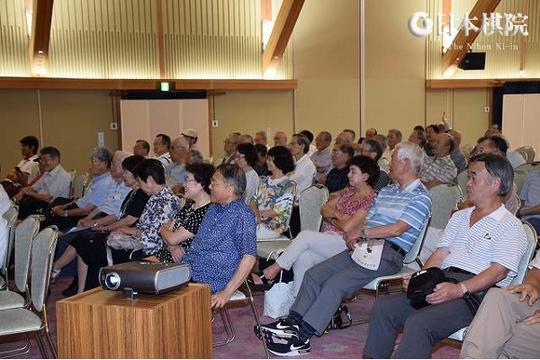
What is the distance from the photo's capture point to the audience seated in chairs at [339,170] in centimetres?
604

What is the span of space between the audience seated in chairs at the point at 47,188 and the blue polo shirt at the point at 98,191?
109 centimetres

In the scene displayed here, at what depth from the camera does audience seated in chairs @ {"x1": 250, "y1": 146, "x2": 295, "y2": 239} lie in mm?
5012

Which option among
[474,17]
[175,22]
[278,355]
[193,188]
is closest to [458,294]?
[278,355]

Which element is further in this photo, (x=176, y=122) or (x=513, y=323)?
(x=176, y=122)

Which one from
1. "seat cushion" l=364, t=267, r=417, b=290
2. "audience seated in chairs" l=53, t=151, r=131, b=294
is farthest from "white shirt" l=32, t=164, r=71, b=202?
"seat cushion" l=364, t=267, r=417, b=290

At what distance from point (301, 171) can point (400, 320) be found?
4025 millimetres

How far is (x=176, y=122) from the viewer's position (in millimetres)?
11180

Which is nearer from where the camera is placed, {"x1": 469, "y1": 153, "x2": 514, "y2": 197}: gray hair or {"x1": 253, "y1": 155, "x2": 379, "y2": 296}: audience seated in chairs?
{"x1": 469, "y1": 153, "x2": 514, "y2": 197}: gray hair

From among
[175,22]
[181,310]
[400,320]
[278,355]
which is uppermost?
[175,22]

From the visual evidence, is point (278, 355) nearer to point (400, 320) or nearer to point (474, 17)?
point (400, 320)

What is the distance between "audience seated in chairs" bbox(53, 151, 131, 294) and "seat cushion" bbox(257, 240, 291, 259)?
54.3 inches

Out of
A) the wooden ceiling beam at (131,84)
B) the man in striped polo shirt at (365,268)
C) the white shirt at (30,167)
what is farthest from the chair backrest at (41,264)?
the wooden ceiling beam at (131,84)

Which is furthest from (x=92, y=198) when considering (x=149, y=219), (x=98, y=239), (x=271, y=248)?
(x=271, y=248)

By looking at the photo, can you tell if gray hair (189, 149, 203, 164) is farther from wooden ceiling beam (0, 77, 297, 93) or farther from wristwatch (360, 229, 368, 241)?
wooden ceiling beam (0, 77, 297, 93)
